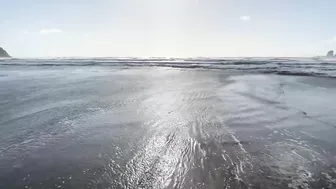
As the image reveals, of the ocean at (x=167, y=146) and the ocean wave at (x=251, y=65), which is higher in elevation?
the ocean wave at (x=251, y=65)

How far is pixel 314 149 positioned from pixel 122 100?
813cm

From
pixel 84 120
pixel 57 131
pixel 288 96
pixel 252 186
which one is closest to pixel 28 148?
pixel 57 131

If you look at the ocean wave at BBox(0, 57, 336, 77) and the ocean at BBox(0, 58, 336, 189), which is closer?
the ocean at BBox(0, 58, 336, 189)

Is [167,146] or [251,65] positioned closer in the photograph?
[167,146]

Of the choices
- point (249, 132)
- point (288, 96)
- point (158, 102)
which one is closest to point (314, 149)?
point (249, 132)

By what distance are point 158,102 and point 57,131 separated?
489 cm

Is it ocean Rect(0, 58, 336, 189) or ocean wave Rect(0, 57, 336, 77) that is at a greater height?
ocean wave Rect(0, 57, 336, 77)

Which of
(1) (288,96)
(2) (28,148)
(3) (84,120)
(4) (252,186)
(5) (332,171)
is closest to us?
(4) (252,186)

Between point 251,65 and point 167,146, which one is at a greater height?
point 251,65

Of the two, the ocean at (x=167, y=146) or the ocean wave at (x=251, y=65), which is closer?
the ocean at (x=167, y=146)

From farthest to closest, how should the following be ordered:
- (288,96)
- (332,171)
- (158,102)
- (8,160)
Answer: (288,96), (158,102), (8,160), (332,171)

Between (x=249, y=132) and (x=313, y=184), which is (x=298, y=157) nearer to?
(x=313, y=184)

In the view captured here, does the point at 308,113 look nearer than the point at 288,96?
Yes

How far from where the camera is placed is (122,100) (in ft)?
35.0
